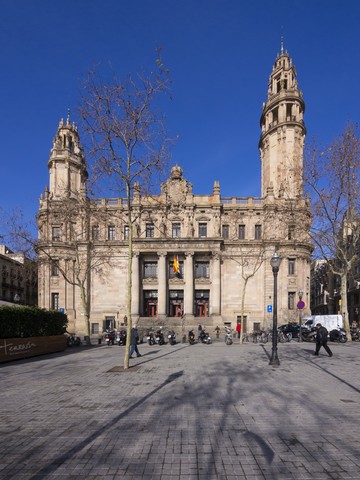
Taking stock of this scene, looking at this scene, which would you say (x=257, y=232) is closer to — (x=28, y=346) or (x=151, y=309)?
(x=151, y=309)

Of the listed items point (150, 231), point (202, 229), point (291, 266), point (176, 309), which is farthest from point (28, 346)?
point (291, 266)

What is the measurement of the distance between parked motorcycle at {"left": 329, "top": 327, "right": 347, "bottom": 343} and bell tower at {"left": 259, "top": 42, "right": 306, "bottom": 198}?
21.6 m

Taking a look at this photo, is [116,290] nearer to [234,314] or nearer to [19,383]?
[234,314]

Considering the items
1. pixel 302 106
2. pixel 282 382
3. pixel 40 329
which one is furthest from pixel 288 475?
pixel 302 106

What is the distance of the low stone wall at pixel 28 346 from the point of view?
49.7 ft

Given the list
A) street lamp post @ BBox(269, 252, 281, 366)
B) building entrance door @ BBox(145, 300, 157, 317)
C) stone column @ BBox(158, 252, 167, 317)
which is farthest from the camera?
building entrance door @ BBox(145, 300, 157, 317)

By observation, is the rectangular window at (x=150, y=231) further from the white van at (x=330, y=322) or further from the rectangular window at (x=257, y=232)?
the white van at (x=330, y=322)

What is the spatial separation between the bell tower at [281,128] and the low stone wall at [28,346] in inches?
1327

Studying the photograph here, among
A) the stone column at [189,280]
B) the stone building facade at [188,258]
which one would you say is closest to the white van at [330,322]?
the stone building facade at [188,258]

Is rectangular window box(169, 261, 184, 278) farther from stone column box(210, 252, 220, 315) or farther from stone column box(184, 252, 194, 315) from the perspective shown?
stone column box(210, 252, 220, 315)

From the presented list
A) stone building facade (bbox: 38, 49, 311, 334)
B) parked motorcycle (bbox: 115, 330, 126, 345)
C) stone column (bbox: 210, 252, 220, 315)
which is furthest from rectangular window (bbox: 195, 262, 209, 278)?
parked motorcycle (bbox: 115, 330, 126, 345)

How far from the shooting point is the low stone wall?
49.7ft

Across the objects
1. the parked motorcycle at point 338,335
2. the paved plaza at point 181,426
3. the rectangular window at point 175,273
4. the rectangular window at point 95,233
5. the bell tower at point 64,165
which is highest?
the bell tower at point 64,165

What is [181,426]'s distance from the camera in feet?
20.0
